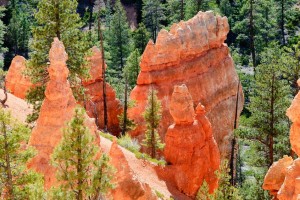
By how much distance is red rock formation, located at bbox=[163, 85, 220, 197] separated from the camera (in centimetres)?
3331

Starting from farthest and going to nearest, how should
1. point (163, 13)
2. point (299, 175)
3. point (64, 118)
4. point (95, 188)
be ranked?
point (163, 13)
point (64, 118)
point (95, 188)
point (299, 175)

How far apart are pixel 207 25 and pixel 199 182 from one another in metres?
18.7

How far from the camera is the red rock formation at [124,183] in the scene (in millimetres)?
21994

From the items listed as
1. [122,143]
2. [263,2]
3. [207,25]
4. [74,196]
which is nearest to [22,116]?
[122,143]

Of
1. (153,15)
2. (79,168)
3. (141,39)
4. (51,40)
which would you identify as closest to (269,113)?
(51,40)

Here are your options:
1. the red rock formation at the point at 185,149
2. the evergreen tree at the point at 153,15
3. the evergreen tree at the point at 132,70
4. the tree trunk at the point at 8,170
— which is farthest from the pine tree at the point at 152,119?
the evergreen tree at the point at 153,15

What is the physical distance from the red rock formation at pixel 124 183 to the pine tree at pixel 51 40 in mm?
10627

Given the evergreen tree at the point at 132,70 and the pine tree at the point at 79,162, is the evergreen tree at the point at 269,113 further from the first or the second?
the evergreen tree at the point at 132,70

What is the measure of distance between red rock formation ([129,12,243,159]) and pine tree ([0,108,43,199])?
22.6m

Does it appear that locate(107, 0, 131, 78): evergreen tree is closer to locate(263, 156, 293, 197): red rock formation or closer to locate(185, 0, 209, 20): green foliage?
locate(185, 0, 209, 20): green foliage

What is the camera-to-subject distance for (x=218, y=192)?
85.1ft

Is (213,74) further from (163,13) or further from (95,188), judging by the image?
(163,13)

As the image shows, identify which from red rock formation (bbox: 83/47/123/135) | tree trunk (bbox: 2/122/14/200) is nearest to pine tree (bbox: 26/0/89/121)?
red rock formation (bbox: 83/47/123/135)

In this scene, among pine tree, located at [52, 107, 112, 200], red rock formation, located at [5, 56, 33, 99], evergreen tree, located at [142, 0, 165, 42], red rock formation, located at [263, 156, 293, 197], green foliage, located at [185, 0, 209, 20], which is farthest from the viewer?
evergreen tree, located at [142, 0, 165, 42]
